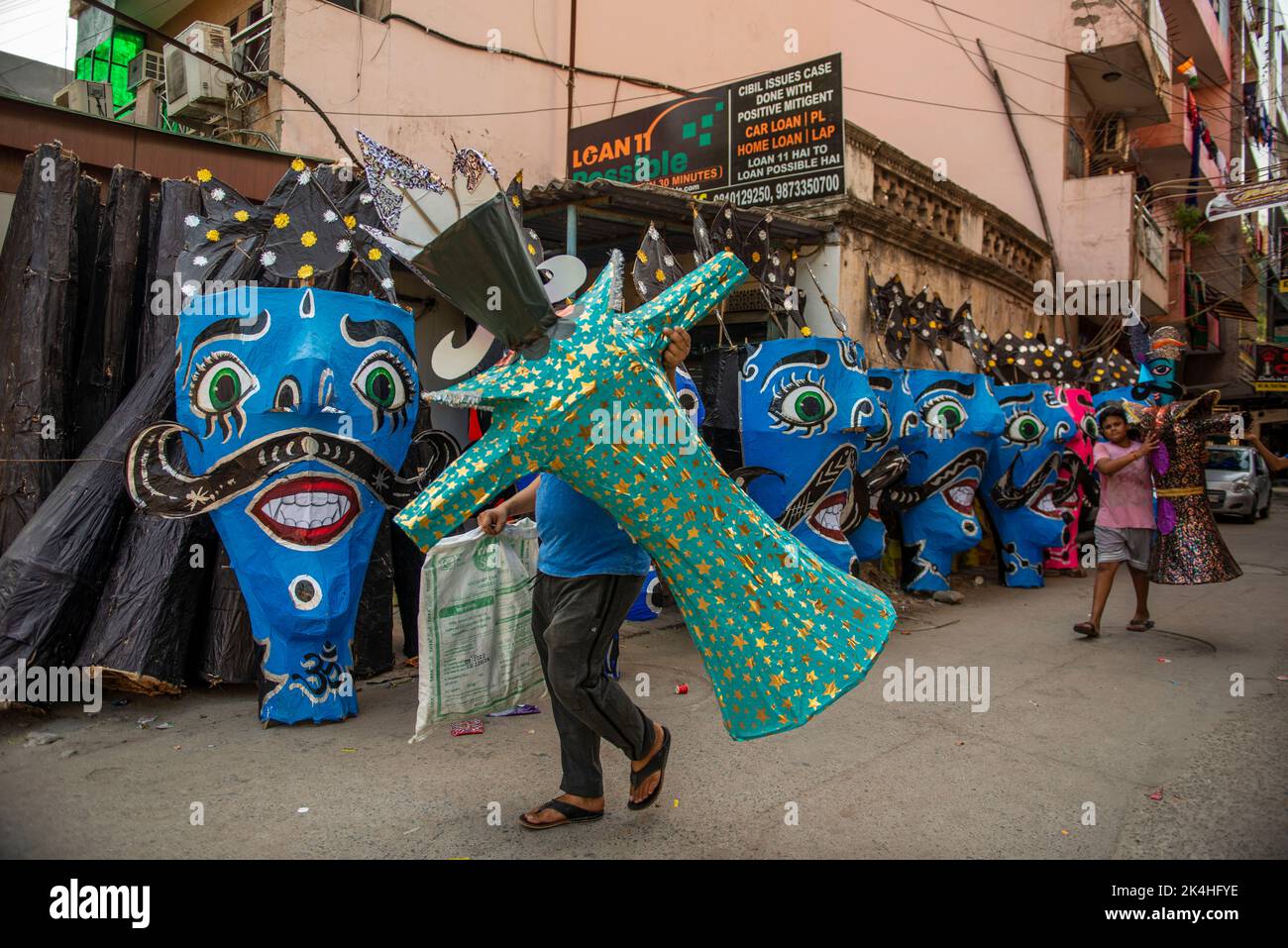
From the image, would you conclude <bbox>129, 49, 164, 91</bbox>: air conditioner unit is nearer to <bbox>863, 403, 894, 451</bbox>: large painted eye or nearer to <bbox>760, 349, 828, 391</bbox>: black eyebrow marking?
<bbox>760, 349, 828, 391</bbox>: black eyebrow marking

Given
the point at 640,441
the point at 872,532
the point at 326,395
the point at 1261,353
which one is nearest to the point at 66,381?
the point at 326,395

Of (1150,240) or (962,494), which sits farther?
(1150,240)

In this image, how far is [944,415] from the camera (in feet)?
22.0

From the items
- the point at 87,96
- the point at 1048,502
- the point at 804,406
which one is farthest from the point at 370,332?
the point at 87,96

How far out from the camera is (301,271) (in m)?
4.12

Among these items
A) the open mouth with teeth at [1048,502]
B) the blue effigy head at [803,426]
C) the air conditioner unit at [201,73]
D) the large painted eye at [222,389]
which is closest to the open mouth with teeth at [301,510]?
the large painted eye at [222,389]

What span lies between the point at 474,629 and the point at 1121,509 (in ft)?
14.1

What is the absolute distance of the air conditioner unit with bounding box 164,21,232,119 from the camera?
8562 millimetres

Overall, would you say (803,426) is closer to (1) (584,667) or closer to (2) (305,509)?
(2) (305,509)

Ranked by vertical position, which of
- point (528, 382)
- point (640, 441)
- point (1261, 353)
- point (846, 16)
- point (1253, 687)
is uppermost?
point (846, 16)

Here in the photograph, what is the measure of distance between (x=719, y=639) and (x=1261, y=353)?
2609 cm

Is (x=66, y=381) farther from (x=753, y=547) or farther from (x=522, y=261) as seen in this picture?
(x=753, y=547)

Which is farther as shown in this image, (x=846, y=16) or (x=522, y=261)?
(x=846, y=16)

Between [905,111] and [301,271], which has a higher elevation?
[905,111]
